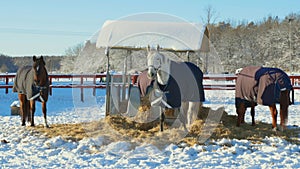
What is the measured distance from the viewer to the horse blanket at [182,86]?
23.1 ft

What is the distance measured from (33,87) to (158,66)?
9.17 feet

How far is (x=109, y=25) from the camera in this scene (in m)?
8.70

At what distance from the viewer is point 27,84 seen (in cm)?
816

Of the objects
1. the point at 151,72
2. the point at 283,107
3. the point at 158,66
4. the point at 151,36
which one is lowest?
the point at 283,107

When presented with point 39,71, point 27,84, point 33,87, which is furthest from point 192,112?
point 27,84

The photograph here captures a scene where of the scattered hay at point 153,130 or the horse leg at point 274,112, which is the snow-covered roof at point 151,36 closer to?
the scattered hay at point 153,130

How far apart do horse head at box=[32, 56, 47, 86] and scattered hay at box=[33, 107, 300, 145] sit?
0.94 metres

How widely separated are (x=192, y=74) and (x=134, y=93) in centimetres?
207

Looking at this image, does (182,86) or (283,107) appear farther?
(283,107)

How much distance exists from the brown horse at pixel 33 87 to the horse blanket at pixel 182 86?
2485 mm

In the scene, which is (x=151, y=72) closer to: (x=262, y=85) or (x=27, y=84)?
(x=262, y=85)

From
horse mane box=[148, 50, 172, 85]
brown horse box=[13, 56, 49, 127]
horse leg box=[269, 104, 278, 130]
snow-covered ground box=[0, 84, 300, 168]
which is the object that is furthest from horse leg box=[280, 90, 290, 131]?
brown horse box=[13, 56, 49, 127]

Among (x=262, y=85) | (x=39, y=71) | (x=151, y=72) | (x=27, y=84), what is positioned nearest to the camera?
(x=151, y=72)


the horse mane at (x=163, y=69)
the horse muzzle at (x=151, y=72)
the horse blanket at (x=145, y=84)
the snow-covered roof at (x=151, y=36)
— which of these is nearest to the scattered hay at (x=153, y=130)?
the horse blanket at (x=145, y=84)
